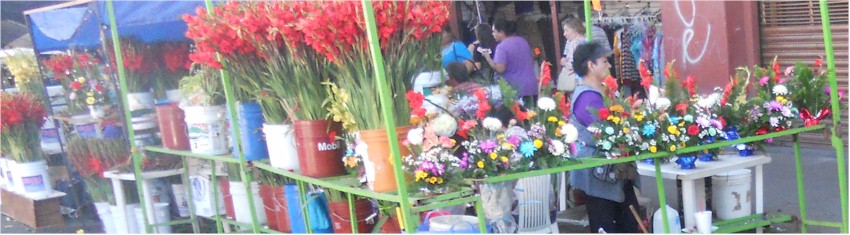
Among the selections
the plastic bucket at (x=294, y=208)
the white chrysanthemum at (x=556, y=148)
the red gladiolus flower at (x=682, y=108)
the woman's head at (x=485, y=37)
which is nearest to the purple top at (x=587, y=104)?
Result: the red gladiolus flower at (x=682, y=108)

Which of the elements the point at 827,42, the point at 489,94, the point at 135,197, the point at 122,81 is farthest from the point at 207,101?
the point at 827,42

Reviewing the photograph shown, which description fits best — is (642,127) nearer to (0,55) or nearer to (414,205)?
(414,205)

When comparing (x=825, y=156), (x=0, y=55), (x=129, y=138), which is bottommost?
(x=825, y=156)

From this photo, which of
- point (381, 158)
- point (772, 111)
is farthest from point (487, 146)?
point (772, 111)

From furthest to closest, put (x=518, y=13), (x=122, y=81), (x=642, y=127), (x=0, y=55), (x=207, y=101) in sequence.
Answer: (x=518, y=13) → (x=0, y=55) → (x=122, y=81) → (x=207, y=101) → (x=642, y=127)

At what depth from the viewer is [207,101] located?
18.6 ft

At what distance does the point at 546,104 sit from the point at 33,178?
14.8ft

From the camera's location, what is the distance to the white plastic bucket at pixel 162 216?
652 cm

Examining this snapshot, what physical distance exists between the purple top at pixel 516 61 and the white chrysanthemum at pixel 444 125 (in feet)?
10.7

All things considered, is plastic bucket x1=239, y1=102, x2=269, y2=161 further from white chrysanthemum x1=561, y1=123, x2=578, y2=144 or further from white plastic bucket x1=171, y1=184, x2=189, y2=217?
white chrysanthemum x1=561, y1=123, x2=578, y2=144

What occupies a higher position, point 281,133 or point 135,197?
point 281,133

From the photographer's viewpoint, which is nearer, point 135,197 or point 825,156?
point 135,197

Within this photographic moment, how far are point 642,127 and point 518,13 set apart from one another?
5.83 metres

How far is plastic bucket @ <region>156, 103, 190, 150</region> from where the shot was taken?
6.11 m
